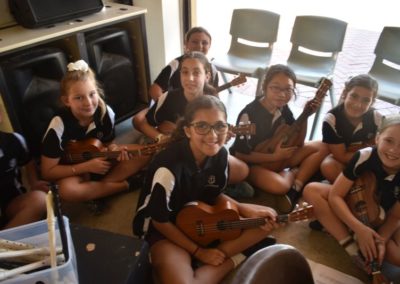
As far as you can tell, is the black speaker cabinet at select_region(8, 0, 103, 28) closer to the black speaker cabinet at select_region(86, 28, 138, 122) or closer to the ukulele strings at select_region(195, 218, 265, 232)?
the black speaker cabinet at select_region(86, 28, 138, 122)

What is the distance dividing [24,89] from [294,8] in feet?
10.2

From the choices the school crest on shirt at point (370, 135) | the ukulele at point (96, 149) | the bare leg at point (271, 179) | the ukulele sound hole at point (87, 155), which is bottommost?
the bare leg at point (271, 179)

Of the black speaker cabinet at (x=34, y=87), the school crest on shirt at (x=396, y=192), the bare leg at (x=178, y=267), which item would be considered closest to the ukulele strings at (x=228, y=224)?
the bare leg at (x=178, y=267)

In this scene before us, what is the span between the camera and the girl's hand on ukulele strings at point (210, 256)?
1184 millimetres

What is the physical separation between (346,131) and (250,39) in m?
1.11

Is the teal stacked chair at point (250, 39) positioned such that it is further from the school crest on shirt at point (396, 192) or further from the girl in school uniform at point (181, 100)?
the school crest on shirt at point (396, 192)

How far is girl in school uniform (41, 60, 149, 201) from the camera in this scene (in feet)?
4.66

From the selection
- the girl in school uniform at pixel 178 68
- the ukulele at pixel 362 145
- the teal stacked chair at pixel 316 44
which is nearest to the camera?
the ukulele at pixel 362 145

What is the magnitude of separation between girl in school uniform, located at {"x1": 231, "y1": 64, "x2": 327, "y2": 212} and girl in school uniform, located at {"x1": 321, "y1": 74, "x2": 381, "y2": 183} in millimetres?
77

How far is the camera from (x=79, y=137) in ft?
4.94

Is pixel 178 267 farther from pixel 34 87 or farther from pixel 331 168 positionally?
pixel 34 87

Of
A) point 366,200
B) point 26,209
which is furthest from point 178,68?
point 366,200

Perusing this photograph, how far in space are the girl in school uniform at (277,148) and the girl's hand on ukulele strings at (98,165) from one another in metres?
0.61

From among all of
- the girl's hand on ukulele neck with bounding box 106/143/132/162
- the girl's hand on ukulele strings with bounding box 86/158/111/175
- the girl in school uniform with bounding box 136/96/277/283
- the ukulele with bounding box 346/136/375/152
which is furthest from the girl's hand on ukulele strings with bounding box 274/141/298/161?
the girl's hand on ukulele strings with bounding box 86/158/111/175
